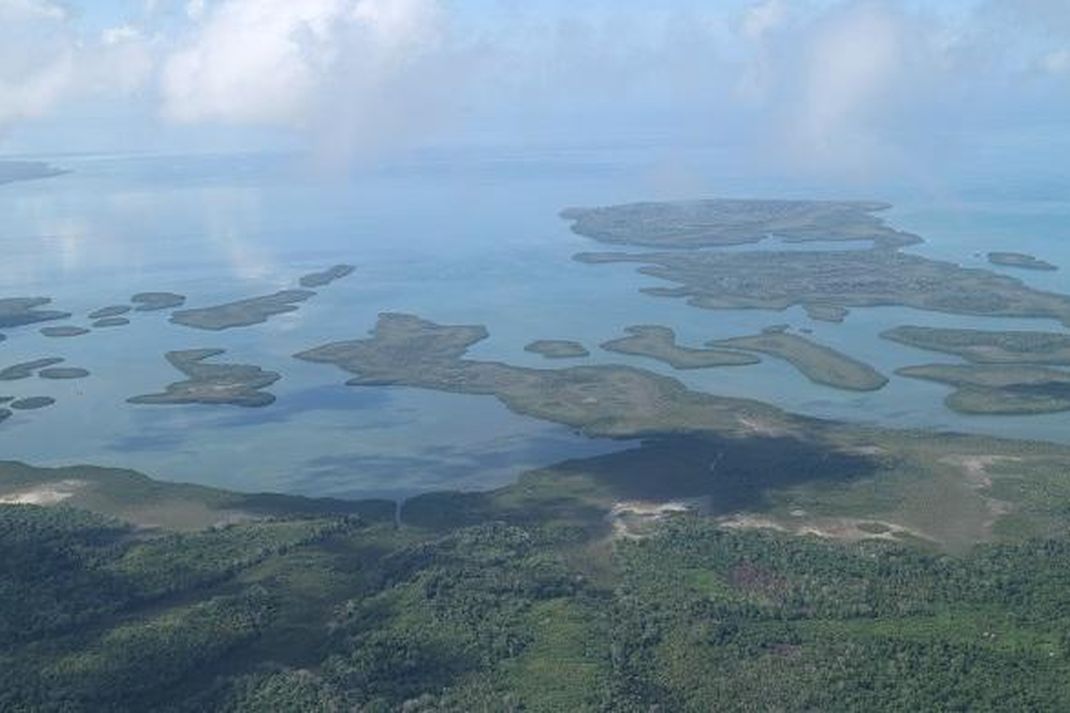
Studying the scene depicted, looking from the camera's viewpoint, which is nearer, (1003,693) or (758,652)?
(1003,693)

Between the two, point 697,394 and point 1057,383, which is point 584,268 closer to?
point 697,394

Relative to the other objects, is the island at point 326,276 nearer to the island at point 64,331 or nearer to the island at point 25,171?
the island at point 64,331

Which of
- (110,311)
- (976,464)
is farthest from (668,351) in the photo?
(110,311)

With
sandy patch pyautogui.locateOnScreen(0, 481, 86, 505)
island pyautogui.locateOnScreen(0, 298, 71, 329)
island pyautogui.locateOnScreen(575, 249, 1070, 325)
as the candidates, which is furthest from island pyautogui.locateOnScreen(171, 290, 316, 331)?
sandy patch pyautogui.locateOnScreen(0, 481, 86, 505)

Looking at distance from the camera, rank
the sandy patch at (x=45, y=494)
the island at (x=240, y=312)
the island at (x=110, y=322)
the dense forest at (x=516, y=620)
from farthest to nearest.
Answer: the island at (x=110, y=322), the island at (x=240, y=312), the sandy patch at (x=45, y=494), the dense forest at (x=516, y=620)

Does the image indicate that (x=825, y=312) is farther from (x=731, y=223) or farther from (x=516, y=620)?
(x=516, y=620)

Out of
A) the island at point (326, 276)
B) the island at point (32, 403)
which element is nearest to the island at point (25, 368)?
the island at point (32, 403)

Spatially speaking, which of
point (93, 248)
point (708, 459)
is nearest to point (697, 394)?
point (708, 459)
